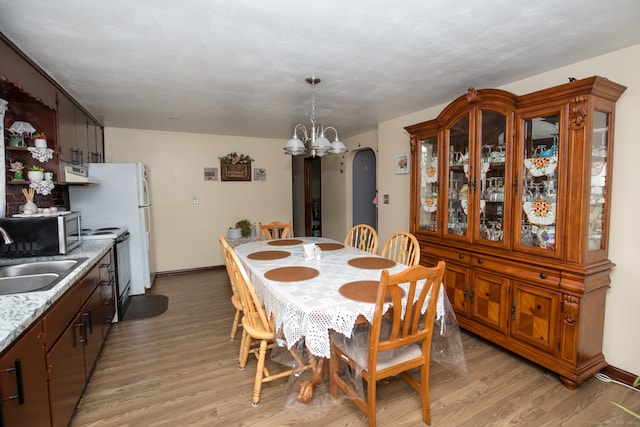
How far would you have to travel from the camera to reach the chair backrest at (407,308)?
150 centimetres

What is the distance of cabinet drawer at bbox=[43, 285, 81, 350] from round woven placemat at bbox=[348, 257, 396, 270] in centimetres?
171

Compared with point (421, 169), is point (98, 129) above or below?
above

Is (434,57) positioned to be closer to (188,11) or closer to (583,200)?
(583,200)

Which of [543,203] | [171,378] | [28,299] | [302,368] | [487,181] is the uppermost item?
[487,181]

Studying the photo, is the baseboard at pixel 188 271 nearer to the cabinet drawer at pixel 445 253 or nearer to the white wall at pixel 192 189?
the white wall at pixel 192 189

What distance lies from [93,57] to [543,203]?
323 centimetres

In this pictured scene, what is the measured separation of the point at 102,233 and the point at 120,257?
311 mm

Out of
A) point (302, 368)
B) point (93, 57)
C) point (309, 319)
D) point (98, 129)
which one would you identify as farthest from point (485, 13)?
point (98, 129)

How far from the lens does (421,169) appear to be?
3.22 metres

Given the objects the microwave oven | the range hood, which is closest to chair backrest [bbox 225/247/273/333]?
the microwave oven

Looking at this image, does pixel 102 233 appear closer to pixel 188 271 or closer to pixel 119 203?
pixel 119 203

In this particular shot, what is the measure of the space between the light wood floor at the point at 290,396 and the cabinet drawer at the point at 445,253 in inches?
27.6

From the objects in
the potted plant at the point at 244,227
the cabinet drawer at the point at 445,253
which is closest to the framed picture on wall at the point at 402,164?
the cabinet drawer at the point at 445,253

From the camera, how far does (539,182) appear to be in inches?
90.3
